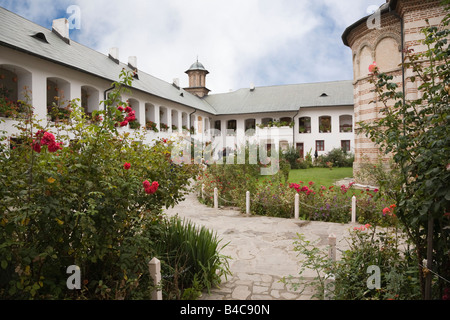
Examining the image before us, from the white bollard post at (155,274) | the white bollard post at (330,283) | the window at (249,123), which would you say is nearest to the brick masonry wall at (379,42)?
the white bollard post at (330,283)

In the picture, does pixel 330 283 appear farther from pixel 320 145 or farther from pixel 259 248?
pixel 320 145

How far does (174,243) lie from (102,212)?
1692mm

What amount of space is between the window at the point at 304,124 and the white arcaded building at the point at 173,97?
105mm

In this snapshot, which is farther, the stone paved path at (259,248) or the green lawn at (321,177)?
the green lawn at (321,177)

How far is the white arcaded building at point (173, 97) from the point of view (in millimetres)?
12539

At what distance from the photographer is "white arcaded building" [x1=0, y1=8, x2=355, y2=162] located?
12.5 metres

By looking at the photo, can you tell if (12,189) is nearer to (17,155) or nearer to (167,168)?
(17,155)

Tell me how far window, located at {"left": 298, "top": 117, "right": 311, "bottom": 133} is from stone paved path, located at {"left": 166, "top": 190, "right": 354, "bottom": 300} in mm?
22452

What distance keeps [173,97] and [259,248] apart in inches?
811

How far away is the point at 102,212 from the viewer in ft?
8.71

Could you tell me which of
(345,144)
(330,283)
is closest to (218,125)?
(345,144)

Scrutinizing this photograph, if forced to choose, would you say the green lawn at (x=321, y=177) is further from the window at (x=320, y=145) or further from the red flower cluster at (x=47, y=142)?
the red flower cluster at (x=47, y=142)

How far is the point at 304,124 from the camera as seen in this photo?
99.6 feet
